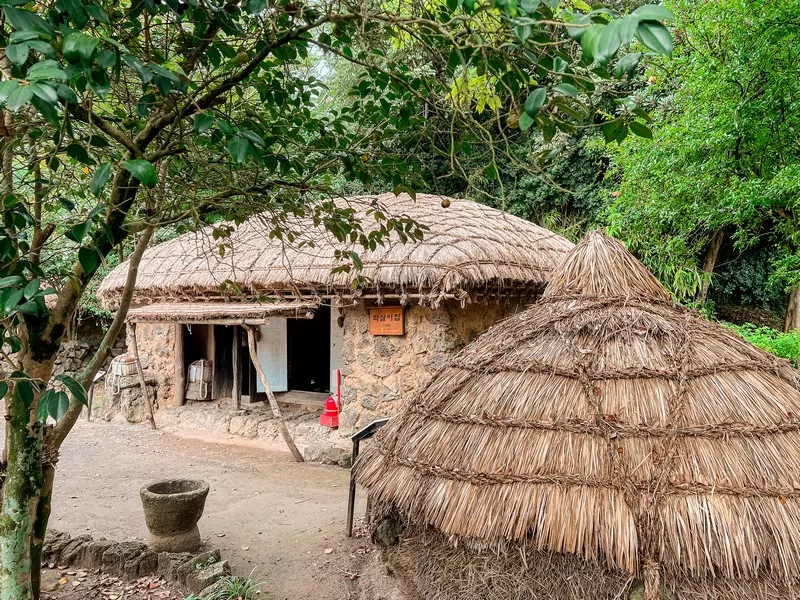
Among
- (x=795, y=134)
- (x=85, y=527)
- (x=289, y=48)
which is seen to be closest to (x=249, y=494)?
(x=85, y=527)

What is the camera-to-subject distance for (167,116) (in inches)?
95.4

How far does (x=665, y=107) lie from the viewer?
7.88 m

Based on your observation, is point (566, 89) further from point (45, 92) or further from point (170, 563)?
point (170, 563)

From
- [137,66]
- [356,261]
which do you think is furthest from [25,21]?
[356,261]

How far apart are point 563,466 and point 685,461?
613mm

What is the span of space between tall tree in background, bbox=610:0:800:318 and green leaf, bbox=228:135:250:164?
4498 millimetres

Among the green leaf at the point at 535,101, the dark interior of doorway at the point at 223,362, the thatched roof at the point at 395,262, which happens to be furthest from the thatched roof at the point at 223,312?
the green leaf at the point at 535,101

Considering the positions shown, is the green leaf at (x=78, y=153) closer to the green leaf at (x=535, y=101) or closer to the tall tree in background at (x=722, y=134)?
the green leaf at (x=535, y=101)

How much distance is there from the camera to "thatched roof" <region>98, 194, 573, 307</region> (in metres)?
6.35

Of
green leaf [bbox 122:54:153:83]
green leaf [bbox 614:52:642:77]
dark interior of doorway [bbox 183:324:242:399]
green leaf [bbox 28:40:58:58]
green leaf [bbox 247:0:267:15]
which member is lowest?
dark interior of doorway [bbox 183:324:242:399]

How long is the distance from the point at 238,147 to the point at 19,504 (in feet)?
7.19

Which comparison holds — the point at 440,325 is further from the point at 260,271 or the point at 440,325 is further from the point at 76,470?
the point at 76,470

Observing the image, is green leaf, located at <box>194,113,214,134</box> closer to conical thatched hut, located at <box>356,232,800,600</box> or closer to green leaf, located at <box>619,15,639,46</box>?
green leaf, located at <box>619,15,639,46</box>

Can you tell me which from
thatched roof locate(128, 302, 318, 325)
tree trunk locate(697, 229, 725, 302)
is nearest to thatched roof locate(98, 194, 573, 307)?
thatched roof locate(128, 302, 318, 325)
